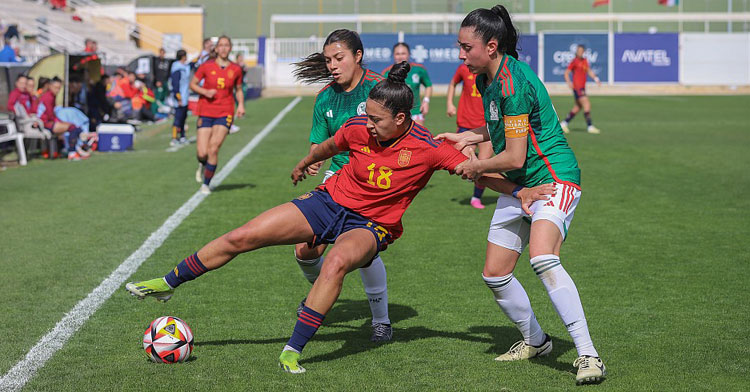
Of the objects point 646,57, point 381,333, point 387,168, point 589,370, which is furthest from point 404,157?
point 646,57

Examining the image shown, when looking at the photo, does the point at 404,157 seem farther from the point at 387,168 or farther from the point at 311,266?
the point at 311,266

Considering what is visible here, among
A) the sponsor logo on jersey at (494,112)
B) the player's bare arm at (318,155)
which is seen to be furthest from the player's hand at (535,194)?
the player's bare arm at (318,155)

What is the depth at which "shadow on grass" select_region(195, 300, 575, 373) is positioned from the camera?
5496 mm

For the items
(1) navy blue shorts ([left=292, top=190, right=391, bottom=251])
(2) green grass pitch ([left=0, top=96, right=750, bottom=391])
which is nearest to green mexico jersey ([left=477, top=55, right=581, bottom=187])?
(1) navy blue shorts ([left=292, top=190, right=391, bottom=251])

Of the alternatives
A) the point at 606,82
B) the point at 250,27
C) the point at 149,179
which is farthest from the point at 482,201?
the point at 250,27

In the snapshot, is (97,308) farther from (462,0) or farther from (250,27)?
(250,27)

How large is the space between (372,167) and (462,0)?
45.5 m

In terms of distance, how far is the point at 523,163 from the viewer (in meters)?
4.83

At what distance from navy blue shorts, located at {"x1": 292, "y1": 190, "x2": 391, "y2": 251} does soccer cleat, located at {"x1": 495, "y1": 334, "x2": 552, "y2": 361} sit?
3.38 ft

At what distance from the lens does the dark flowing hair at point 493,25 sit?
4.86 m

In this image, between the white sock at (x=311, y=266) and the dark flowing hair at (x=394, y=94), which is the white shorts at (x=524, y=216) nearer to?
the dark flowing hair at (x=394, y=94)

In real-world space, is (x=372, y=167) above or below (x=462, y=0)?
below

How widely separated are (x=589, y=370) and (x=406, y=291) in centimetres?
270

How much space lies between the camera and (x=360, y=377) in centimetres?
501
